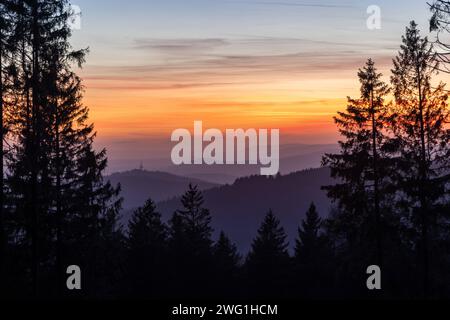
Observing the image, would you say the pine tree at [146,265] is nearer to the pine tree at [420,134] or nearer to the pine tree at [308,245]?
the pine tree at [308,245]

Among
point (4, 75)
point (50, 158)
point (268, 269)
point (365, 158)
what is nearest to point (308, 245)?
point (268, 269)

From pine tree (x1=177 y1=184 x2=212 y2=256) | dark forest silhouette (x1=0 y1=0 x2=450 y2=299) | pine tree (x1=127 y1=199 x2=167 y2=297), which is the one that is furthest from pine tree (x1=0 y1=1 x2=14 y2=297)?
pine tree (x1=177 y1=184 x2=212 y2=256)

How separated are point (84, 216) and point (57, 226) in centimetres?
243

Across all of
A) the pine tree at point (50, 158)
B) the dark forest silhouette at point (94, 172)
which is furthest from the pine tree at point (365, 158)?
the pine tree at point (50, 158)

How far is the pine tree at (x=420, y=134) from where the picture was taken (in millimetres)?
27422

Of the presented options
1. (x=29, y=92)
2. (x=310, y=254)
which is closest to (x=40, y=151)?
(x=29, y=92)

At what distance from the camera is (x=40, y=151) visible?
22.6m

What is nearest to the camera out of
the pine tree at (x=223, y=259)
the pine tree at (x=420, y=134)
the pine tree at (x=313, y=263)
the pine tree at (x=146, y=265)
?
the pine tree at (x=420, y=134)

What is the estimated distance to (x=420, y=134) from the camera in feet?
91.3

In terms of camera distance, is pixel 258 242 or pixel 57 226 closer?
pixel 57 226

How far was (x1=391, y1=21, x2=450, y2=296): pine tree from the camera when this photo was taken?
27422 mm

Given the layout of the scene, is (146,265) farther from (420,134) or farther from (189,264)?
(420,134)
